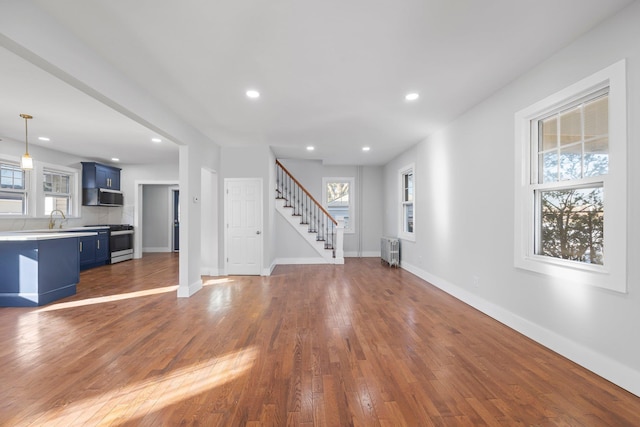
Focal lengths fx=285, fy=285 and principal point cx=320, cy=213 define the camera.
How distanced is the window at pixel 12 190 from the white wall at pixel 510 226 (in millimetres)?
8092

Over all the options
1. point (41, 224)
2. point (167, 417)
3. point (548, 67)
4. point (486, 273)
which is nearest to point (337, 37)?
point (548, 67)

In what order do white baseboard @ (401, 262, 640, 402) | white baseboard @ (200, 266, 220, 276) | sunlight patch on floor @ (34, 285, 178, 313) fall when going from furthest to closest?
white baseboard @ (200, 266, 220, 276) → sunlight patch on floor @ (34, 285, 178, 313) → white baseboard @ (401, 262, 640, 402)

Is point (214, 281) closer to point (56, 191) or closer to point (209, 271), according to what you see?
point (209, 271)

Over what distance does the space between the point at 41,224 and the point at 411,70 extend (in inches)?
312

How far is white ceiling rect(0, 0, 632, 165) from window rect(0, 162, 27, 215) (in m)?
1.37

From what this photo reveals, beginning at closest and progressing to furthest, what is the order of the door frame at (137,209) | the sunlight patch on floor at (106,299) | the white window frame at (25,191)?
the sunlight patch on floor at (106,299)
the white window frame at (25,191)
the door frame at (137,209)

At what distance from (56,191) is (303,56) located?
24.0 ft

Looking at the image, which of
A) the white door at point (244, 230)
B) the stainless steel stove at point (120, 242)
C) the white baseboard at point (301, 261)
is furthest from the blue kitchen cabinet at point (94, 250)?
the white baseboard at point (301, 261)

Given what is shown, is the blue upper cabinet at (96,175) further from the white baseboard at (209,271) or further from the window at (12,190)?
the white baseboard at (209,271)

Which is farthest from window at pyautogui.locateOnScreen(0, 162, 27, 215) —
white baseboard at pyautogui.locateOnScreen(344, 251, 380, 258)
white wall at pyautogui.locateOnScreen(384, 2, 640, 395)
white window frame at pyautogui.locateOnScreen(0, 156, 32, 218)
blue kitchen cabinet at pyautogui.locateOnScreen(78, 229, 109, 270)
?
white wall at pyautogui.locateOnScreen(384, 2, 640, 395)

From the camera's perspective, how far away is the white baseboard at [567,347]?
204 cm

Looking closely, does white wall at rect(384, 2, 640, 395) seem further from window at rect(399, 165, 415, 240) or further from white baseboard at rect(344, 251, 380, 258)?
white baseboard at rect(344, 251, 380, 258)

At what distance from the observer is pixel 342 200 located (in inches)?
340

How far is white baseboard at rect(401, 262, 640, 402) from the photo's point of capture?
2039mm
